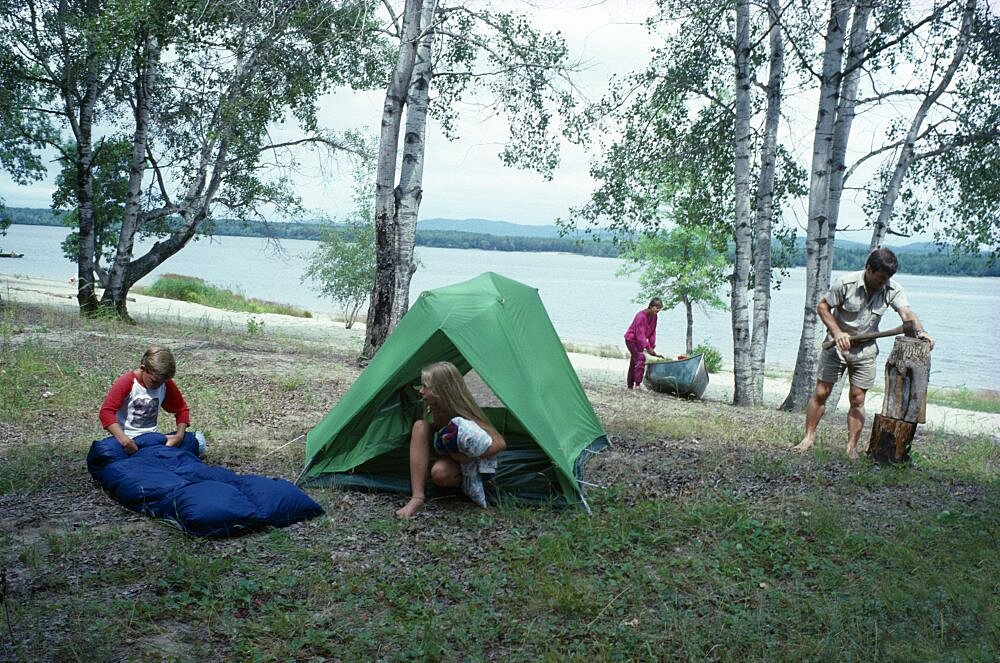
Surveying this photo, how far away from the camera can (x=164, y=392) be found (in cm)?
582

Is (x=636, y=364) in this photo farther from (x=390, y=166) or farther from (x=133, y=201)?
(x=133, y=201)

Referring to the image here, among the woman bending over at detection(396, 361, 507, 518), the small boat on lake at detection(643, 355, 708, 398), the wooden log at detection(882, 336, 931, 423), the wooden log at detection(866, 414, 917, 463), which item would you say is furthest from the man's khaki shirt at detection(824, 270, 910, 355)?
the small boat on lake at detection(643, 355, 708, 398)

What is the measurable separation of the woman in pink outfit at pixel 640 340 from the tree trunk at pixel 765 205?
1.66 meters

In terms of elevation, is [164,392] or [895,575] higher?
[164,392]

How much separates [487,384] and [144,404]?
95.2 inches

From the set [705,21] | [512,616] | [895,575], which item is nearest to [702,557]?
[895,575]

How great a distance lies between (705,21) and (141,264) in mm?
10634

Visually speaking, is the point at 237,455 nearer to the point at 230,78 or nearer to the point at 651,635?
the point at 651,635

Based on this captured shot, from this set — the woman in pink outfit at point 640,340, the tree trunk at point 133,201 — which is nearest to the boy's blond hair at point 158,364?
the woman in pink outfit at point 640,340

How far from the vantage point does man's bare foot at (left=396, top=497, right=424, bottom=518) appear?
527 centimetres

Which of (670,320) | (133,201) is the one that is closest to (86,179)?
(133,201)

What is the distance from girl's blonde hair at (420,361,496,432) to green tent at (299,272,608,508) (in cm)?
18

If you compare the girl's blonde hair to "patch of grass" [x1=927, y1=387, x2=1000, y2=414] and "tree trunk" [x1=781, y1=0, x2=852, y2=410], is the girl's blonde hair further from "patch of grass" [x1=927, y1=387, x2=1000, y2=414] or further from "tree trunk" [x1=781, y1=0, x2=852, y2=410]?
"patch of grass" [x1=927, y1=387, x2=1000, y2=414]

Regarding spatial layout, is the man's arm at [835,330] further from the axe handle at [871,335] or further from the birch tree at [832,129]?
the birch tree at [832,129]
